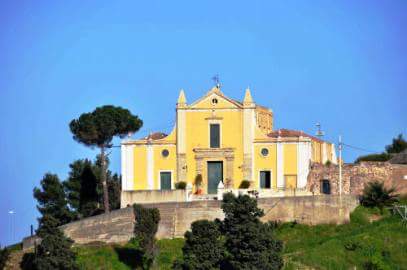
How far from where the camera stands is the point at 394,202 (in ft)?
253

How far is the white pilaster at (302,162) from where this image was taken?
81.1 m

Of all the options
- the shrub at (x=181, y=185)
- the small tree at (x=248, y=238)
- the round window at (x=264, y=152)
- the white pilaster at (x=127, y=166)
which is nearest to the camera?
the small tree at (x=248, y=238)

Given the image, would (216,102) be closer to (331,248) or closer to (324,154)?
(324,154)

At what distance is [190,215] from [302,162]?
25.3ft

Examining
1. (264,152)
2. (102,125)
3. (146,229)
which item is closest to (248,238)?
(146,229)

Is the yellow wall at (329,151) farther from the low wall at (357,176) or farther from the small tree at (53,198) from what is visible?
the small tree at (53,198)

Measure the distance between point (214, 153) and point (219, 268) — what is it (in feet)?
45.5

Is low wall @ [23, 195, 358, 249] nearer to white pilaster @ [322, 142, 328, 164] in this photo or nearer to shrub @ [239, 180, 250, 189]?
shrub @ [239, 180, 250, 189]

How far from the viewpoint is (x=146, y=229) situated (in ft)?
240

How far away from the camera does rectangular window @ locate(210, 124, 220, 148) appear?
271ft

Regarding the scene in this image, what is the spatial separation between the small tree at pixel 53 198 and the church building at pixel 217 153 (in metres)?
7.18

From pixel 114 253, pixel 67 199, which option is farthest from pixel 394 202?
pixel 67 199

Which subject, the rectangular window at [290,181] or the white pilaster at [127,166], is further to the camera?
the white pilaster at [127,166]

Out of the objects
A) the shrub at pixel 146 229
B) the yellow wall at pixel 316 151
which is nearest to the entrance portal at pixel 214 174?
the yellow wall at pixel 316 151
